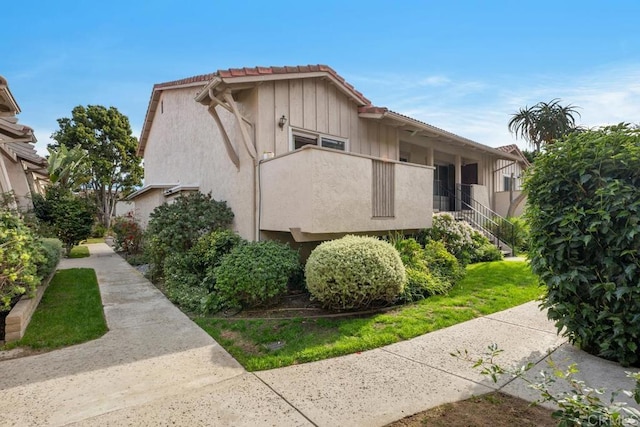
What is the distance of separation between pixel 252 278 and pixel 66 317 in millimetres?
3373

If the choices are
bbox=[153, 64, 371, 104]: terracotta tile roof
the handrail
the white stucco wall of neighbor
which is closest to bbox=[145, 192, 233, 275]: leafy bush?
the white stucco wall of neighbor

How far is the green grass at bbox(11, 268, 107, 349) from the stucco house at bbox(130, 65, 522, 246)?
366 cm

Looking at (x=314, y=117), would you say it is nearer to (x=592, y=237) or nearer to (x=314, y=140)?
(x=314, y=140)

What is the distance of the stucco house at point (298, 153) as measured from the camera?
280 inches

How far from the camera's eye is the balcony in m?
6.77

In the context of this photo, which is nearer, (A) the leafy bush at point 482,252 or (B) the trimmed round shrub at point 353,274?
(B) the trimmed round shrub at point 353,274

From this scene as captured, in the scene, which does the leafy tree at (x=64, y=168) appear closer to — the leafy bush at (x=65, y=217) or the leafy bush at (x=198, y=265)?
the leafy bush at (x=65, y=217)

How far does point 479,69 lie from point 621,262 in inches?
336

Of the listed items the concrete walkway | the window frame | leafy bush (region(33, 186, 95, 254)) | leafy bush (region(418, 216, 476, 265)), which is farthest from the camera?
leafy bush (region(33, 186, 95, 254))

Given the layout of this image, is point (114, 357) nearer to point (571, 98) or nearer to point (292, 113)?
point (292, 113)

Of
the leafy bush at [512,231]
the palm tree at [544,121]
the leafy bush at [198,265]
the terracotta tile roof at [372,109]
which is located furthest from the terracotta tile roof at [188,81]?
the palm tree at [544,121]

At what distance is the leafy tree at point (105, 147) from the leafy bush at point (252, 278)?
25.8 meters

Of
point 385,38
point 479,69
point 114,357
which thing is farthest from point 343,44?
point 114,357

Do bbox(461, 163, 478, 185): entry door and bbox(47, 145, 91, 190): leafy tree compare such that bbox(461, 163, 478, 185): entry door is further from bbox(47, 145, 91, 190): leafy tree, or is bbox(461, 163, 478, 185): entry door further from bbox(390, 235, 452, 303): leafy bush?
bbox(47, 145, 91, 190): leafy tree
